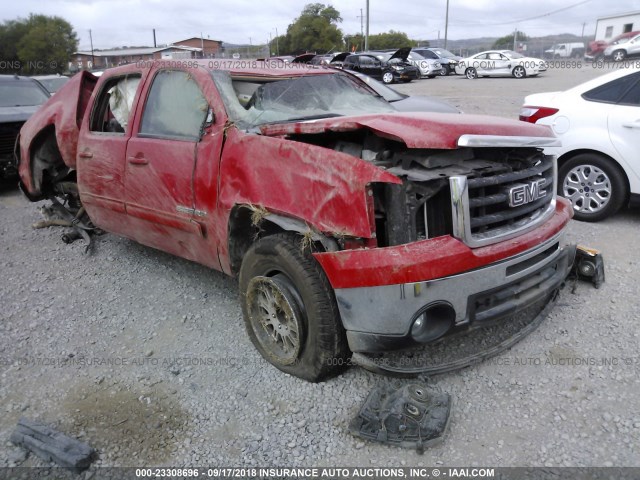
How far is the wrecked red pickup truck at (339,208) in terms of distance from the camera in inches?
98.8

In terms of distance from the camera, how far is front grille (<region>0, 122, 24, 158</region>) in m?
7.92

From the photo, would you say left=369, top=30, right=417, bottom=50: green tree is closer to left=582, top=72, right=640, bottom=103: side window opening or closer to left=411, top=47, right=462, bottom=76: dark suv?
left=411, top=47, right=462, bottom=76: dark suv

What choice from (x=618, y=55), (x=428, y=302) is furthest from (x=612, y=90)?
(x=618, y=55)

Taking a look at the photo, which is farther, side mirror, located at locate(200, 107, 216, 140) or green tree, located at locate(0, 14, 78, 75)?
green tree, located at locate(0, 14, 78, 75)

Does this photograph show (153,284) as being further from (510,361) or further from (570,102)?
(570,102)

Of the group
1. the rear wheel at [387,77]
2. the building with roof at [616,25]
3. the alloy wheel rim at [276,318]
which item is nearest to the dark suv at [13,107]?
the alloy wheel rim at [276,318]

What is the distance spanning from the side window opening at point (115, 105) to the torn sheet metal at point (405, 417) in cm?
308

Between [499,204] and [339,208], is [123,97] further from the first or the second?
[499,204]

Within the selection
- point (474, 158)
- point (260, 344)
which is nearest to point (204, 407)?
point (260, 344)

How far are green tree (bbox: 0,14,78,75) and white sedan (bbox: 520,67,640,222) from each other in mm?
43553

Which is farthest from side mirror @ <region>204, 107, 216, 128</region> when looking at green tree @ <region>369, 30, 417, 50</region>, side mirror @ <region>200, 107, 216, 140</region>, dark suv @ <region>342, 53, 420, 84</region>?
green tree @ <region>369, 30, 417, 50</region>

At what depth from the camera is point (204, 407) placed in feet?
9.45

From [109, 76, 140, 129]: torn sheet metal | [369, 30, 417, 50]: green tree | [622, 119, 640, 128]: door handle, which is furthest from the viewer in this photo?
[369, 30, 417, 50]: green tree

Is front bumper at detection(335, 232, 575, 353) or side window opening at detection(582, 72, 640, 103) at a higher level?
side window opening at detection(582, 72, 640, 103)
